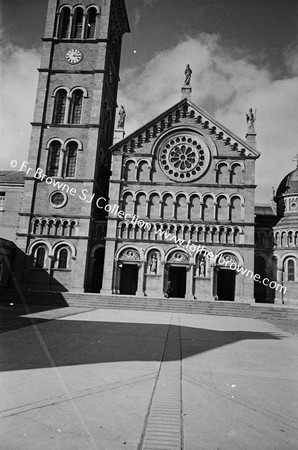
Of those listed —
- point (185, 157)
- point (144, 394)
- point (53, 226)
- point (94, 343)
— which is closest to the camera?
point (144, 394)

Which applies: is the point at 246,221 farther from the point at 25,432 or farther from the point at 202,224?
the point at 25,432

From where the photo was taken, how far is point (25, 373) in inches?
299

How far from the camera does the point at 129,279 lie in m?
37.0

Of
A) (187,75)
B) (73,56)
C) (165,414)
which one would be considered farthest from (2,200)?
(165,414)

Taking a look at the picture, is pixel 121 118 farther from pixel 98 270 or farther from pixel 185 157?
pixel 98 270

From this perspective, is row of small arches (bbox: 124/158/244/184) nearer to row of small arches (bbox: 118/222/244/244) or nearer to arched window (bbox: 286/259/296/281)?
row of small arches (bbox: 118/222/244/244)

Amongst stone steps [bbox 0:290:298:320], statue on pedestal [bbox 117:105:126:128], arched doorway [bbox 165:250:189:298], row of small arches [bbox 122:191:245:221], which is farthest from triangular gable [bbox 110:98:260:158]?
stone steps [bbox 0:290:298:320]

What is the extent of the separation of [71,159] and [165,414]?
34358 mm

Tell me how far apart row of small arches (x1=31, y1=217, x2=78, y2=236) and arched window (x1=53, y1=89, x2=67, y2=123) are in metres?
11.2

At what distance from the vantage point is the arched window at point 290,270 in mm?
35000

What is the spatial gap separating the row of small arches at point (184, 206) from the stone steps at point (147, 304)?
360 inches

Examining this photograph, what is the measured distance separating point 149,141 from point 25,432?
3458 centimetres

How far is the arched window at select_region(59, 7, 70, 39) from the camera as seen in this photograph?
39.7 meters

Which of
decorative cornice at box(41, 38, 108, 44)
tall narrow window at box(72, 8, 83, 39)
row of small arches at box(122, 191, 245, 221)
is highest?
tall narrow window at box(72, 8, 83, 39)
